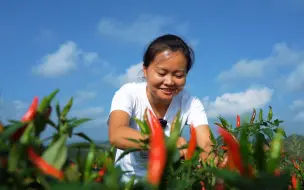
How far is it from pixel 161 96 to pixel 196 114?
1.32 feet

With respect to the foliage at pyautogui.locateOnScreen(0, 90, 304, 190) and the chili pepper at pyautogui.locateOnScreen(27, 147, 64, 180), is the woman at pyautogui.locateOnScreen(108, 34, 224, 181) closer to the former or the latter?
the foliage at pyautogui.locateOnScreen(0, 90, 304, 190)

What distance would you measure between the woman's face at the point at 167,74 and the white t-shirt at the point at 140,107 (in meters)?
0.25

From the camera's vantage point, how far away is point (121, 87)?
3.63 m

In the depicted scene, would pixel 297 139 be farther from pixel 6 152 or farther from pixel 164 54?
pixel 6 152

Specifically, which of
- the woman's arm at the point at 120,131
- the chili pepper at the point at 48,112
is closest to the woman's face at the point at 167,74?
the woman's arm at the point at 120,131

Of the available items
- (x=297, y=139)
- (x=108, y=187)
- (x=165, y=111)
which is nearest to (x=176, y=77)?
(x=165, y=111)

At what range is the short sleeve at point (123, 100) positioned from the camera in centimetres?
315

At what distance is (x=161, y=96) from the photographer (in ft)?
10.9

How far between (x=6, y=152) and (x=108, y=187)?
34cm

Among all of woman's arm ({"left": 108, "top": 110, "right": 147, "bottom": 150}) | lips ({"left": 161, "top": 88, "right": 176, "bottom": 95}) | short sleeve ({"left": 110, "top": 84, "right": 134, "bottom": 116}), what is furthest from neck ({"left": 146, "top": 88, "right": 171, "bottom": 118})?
woman's arm ({"left": 108, "top": 110, "right": 147, "bottom": 150})

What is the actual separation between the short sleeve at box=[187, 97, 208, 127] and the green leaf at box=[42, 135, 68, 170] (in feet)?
8.23

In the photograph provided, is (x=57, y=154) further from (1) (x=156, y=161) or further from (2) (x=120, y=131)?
(2) (x=120, y=131)

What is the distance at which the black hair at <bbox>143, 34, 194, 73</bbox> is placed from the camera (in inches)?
134

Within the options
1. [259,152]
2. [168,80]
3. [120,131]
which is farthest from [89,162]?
[168,80]
